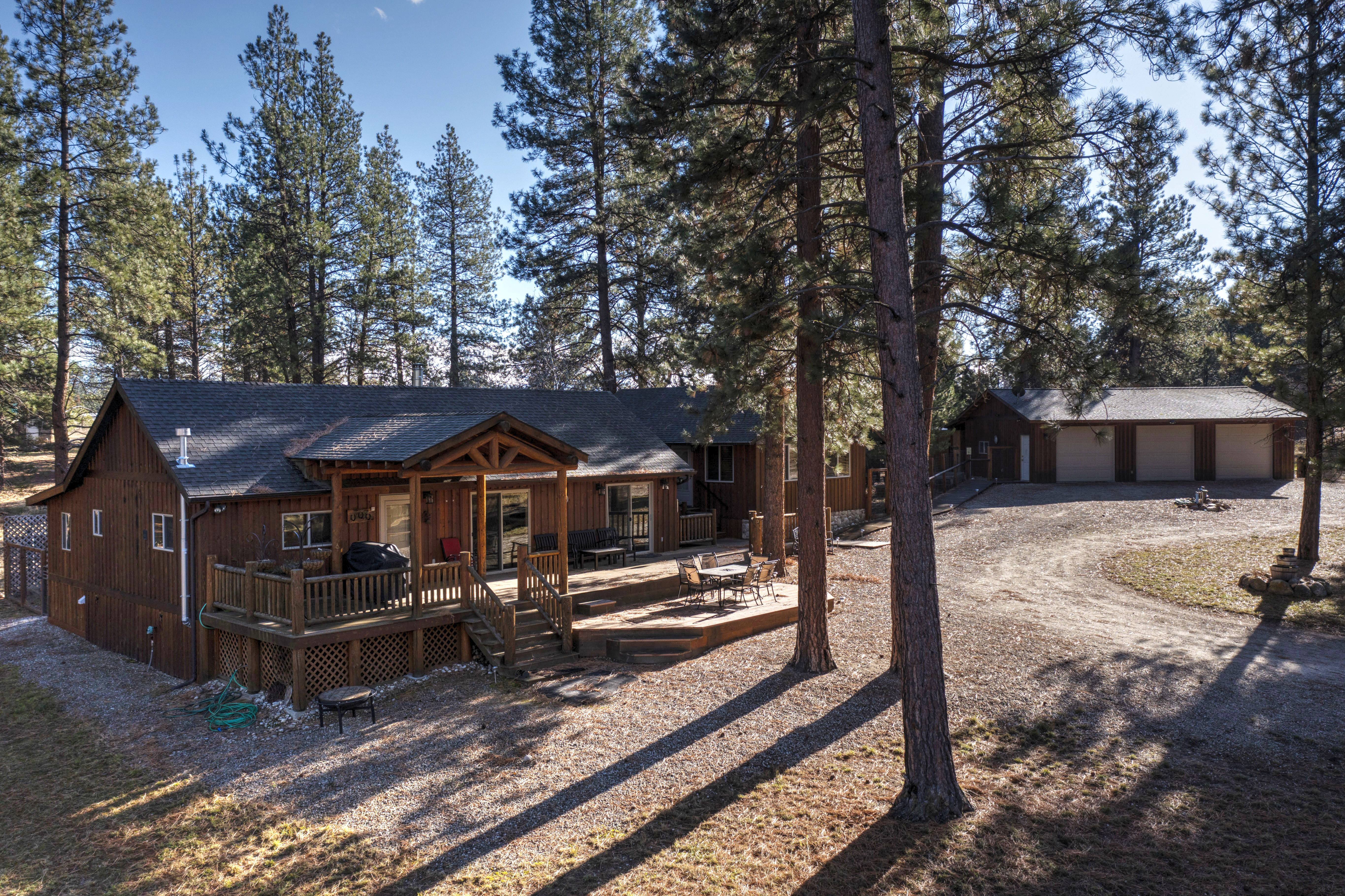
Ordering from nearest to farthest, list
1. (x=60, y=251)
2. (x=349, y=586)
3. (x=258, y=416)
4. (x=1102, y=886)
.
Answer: (x=1102, y=886)
(x=349, y=586)
(x=258, y=416)
(x=60, y=251)

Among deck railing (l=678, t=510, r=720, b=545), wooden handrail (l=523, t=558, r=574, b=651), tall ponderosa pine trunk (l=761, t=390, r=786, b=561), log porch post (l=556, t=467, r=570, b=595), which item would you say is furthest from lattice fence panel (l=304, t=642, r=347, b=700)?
tall ponderosa pine trunk (l=761, t=390, r=786, b=561)

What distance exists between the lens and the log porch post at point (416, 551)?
467 inches

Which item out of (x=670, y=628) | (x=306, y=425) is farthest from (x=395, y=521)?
(x=670, y=628)

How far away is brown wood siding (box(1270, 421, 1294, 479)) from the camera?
96.0ft

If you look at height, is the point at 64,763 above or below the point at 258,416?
below

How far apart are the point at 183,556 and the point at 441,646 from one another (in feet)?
14.4

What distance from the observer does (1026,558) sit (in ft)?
63.4

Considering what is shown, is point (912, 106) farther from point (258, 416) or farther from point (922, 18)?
point (258, 416)

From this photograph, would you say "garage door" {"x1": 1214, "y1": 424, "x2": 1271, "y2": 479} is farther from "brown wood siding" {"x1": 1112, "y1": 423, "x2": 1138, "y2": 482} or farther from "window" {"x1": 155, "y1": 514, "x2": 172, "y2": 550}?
"window" {"x1": 155, "y1": 514, "x2": 172, "y2": 550}

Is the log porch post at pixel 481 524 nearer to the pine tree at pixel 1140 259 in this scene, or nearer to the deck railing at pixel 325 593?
the deck railing at pixel 325 593

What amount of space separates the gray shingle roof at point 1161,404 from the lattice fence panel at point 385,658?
80.4 ft

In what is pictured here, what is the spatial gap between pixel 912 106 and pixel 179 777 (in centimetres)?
1228

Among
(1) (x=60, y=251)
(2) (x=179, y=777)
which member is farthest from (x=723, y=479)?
(1) (x=60, y=251)

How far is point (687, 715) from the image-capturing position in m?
9.77
